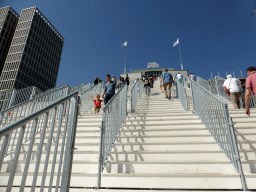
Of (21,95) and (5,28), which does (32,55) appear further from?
(21,95)

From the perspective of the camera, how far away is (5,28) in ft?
223

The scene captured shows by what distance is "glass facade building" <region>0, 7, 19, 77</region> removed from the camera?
66625 millimetres

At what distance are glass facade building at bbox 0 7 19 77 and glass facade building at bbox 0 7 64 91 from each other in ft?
16.9

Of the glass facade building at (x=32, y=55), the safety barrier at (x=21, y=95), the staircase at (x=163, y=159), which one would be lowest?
the staircase at (x=163, y=159)

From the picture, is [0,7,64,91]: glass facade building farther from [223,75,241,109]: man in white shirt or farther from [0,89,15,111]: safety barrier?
[223,75,241,109]: man in white shirt

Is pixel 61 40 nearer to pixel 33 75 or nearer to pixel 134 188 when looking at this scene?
pixel 33 75

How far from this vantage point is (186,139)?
354 centimetres

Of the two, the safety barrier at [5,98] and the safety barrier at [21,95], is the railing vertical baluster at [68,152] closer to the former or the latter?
the safety barrier at [5,98]

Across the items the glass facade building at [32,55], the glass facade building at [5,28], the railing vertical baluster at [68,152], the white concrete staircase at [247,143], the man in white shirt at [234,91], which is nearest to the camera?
the railing vertical baluster at [68,152]

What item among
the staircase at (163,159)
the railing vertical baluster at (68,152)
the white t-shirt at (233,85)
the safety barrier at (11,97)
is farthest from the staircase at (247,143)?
the safety barrier at (11,97)

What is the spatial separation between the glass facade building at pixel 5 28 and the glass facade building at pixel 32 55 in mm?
5145

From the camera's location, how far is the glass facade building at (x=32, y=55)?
60.8 metres

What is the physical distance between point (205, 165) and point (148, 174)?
1000mm

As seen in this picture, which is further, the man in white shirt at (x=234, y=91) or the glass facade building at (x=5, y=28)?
the glass facade building at (x=5, y=28)
